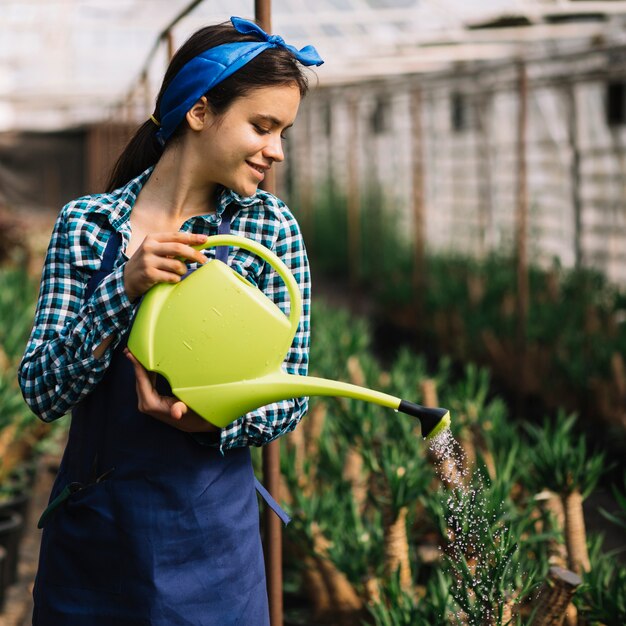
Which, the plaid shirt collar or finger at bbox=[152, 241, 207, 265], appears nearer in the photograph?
finger at bbox=[152, 241, 207, 265]

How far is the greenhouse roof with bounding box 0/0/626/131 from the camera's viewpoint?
19.6 ft

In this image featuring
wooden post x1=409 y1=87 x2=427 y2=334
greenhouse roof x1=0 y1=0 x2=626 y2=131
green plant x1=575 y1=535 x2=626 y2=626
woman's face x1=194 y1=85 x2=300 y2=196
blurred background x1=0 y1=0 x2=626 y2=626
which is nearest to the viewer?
woman's face x1=194 y1=85 x2=300 y2=196

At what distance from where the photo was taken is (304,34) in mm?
8727

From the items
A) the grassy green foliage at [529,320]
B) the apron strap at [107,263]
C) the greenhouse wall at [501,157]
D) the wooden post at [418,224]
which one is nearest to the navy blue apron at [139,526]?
the apron strap at [107,263]

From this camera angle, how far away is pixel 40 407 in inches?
52.6

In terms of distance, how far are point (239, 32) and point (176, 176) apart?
19 centimetres

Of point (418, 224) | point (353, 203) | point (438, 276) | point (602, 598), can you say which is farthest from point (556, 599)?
point (353, 203)

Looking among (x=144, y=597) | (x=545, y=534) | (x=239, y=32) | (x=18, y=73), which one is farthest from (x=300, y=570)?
(x=18, y=73)

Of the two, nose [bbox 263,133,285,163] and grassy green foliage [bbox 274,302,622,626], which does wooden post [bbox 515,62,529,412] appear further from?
nose [bbox 263,133,285,163]

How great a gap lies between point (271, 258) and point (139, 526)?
351 mm

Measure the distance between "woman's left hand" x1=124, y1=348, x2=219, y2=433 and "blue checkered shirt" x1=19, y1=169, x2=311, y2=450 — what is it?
0.12 feet

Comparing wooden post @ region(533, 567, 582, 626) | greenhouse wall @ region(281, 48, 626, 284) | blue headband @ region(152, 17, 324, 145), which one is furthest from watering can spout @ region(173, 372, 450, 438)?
greenhouse wall @ region(281, 48, 626, 284)

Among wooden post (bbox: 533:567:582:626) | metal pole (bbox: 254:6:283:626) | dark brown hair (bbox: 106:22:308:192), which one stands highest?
dark brown hair (bbox: 106:22:308:192)

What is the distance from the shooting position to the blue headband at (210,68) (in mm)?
1314
